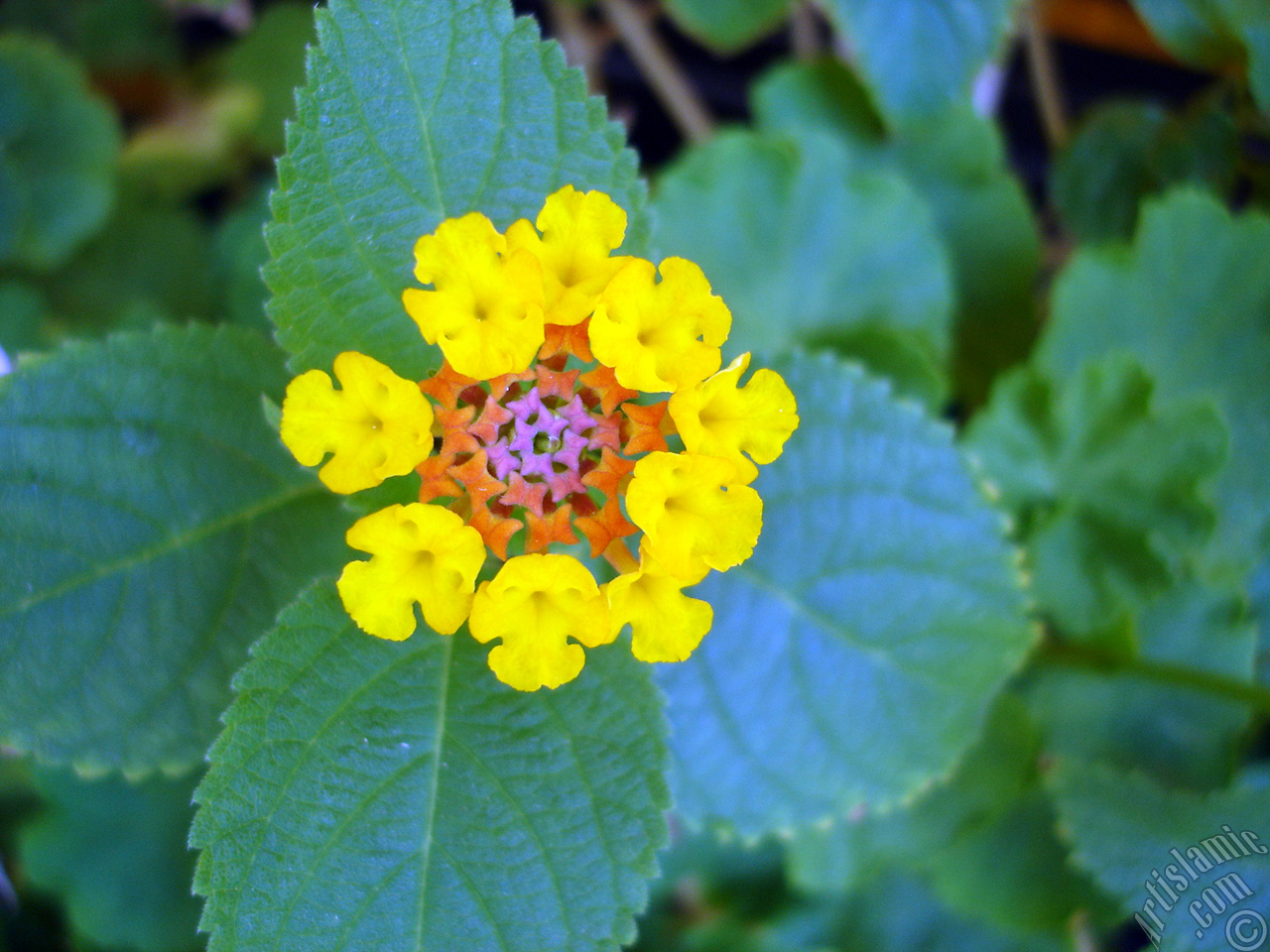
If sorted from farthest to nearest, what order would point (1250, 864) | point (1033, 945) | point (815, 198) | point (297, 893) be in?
point (1033, 945) → point (815, 198) → point (1250, 864) → point (297, 893)

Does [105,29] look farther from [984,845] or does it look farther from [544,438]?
[984,845]

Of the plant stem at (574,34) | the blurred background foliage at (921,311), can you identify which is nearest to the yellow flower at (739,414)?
the blurred background foliage at (921,311)

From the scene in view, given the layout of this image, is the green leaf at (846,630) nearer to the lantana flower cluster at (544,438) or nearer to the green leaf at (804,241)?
the lantana flower cluster at (544,438)

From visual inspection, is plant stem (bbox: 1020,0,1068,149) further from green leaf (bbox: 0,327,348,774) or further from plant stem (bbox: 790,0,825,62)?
green leaf (bbox: 0,327,348,774)

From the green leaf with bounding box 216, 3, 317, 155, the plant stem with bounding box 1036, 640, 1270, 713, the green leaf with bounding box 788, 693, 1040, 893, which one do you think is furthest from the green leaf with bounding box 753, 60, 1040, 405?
the green leaf with bounding box 216, 3, 317, 155

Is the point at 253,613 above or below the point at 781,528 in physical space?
above

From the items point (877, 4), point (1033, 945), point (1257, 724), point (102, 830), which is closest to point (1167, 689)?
point (1257, 724)

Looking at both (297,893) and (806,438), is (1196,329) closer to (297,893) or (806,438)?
(806,438)
